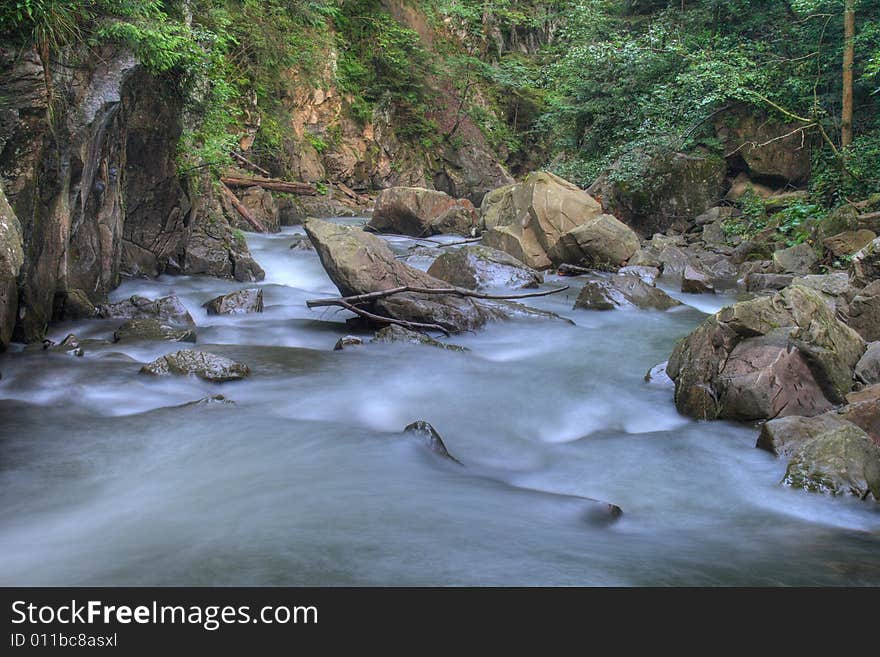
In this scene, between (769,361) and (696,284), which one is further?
(696,284)

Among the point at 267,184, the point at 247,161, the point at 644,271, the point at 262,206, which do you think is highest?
the point at 247,161

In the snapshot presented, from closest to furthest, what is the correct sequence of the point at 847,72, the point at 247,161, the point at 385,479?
the point at 385,479
the point at 847,72
the point at 247,161

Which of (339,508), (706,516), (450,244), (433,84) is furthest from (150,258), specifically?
(433,84)

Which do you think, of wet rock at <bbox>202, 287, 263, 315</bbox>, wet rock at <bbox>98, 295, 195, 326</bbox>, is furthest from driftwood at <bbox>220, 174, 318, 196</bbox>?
wet rock at <bbox>98, 295, 195, 326</bbox>

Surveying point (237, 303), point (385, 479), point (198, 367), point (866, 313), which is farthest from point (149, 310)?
point (866, 313)

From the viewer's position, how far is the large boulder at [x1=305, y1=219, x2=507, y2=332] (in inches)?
341

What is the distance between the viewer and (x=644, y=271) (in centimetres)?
1300

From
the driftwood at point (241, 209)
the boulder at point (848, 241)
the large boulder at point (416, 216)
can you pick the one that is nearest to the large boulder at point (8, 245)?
the driftwood at point (241, 209)

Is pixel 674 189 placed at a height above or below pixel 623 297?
above

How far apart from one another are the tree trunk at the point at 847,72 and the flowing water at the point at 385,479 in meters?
8.98

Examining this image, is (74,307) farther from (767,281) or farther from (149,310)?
(767,281)

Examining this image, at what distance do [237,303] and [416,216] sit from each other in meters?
8.98
